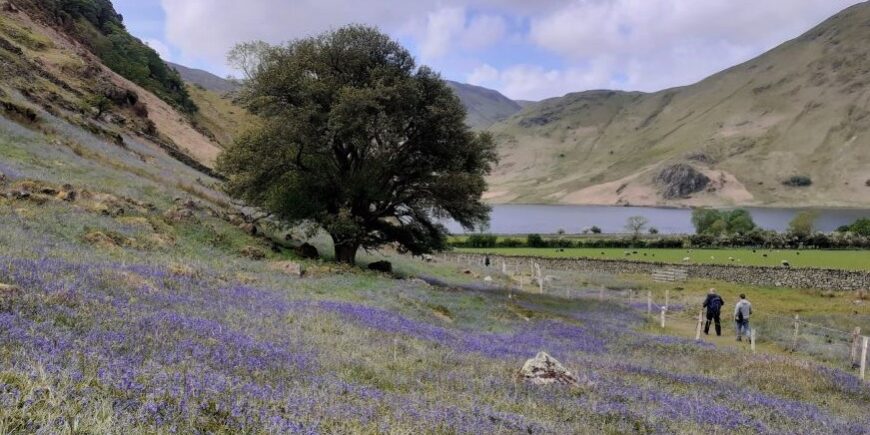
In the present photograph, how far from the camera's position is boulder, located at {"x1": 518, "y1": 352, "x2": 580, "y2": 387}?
33.7 feet

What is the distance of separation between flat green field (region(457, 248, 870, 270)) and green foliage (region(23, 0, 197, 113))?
61557mm

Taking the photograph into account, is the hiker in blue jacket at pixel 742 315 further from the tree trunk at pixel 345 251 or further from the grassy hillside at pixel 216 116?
the grassy hillside at pixel 216 116

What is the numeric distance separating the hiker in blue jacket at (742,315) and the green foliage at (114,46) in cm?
8800

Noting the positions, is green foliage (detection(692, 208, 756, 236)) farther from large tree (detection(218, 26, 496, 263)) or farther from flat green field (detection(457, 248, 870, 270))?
large tree (detection(218, 26, 496, 263))

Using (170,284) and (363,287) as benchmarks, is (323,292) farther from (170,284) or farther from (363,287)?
(170,284)

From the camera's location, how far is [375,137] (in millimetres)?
31500

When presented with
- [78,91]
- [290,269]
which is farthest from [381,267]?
[78,91]

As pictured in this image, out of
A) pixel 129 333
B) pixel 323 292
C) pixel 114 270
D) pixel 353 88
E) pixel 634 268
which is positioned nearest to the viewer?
pixel 129 333

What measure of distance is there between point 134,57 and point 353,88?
8694 centimetres

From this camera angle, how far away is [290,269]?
2319 cm

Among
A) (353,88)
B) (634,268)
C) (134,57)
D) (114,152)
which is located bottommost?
(634,268)

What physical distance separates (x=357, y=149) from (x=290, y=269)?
40.0 feet

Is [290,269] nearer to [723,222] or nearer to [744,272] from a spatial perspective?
[744,272]

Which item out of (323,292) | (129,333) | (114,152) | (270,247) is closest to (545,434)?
(129,333)
